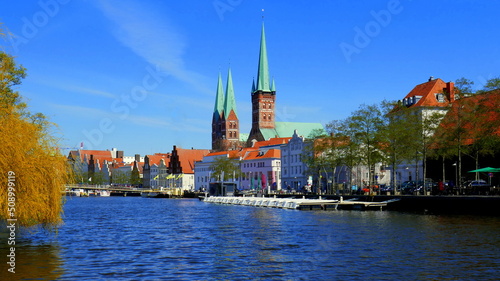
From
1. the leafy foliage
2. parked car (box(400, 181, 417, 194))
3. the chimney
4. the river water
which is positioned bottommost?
the river water

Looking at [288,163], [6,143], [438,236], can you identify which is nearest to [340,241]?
[438,236]

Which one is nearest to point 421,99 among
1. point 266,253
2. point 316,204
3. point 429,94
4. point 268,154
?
point 429,94

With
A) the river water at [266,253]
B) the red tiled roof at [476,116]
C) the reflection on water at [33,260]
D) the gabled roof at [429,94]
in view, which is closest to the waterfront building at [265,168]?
the gabled roof at [429,94]

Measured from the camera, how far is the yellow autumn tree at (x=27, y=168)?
1143 inches

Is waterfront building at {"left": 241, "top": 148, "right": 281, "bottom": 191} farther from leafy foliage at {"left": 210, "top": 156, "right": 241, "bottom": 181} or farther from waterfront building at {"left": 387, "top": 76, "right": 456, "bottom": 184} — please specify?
waterfront building at {"left": 387, "top": 76, "right": 456, "bottom": 184}

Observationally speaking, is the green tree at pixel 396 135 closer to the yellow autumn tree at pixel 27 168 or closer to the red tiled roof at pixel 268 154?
the yellow autumn tree at pixel 27 168

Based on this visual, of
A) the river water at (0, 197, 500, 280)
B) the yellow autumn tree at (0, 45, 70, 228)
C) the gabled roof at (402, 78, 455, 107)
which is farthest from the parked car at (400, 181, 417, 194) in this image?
the yellow autumn tree at (0, 45, 70, 228)

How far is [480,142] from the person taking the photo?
7056 cm

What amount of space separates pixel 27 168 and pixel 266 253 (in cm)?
1315

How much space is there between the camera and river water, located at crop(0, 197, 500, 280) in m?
27.6

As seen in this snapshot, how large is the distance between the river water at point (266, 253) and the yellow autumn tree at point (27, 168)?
2456mm

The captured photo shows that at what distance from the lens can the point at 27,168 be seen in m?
29.9

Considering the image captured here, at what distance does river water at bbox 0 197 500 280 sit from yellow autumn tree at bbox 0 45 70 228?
8.06 feet

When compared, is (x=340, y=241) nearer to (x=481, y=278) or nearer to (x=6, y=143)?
(x=481, y=278)
